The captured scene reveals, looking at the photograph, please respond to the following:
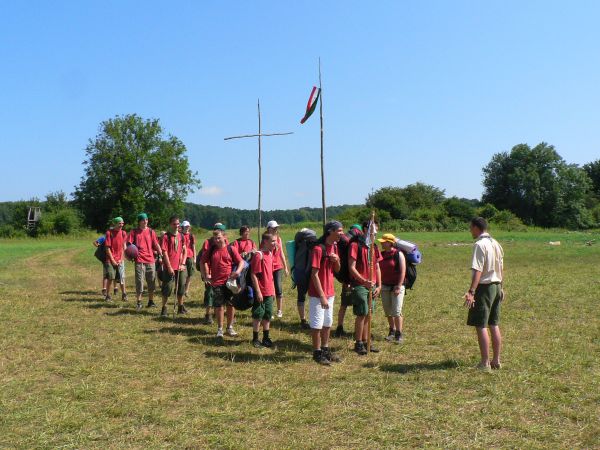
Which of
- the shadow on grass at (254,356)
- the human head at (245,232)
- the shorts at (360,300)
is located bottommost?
the shadow on grass at (254,356)

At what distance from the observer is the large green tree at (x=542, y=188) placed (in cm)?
8200

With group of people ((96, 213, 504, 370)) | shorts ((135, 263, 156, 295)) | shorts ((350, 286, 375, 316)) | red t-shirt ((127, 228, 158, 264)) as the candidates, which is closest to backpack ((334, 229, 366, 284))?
group of people ((96, 213, 504, 370))

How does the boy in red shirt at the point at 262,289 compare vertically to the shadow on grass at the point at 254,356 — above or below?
above

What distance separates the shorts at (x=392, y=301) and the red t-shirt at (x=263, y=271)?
6.05 ft

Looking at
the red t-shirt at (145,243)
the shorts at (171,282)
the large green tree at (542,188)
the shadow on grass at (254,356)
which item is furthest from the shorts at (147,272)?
the large green tree at (542,188)

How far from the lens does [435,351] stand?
782 centimetres

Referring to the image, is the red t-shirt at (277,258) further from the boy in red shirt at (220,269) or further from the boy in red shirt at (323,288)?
the boy in red shirt at (323,288)

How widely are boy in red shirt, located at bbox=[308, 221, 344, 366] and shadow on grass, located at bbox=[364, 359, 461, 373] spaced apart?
662 mm

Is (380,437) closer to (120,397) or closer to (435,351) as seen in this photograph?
(120,397)

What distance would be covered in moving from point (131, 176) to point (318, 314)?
7029 centimetres

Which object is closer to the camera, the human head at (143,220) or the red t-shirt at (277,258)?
the red t-shirt at (277,258)

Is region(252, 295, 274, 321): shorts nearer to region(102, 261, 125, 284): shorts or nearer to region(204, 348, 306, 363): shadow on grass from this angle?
region(204, 348, 306, 363): shadow on grass

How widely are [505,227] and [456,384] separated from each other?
69950 millimetres

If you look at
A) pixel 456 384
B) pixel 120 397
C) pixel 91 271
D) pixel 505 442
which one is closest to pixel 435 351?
pixel 456 384
